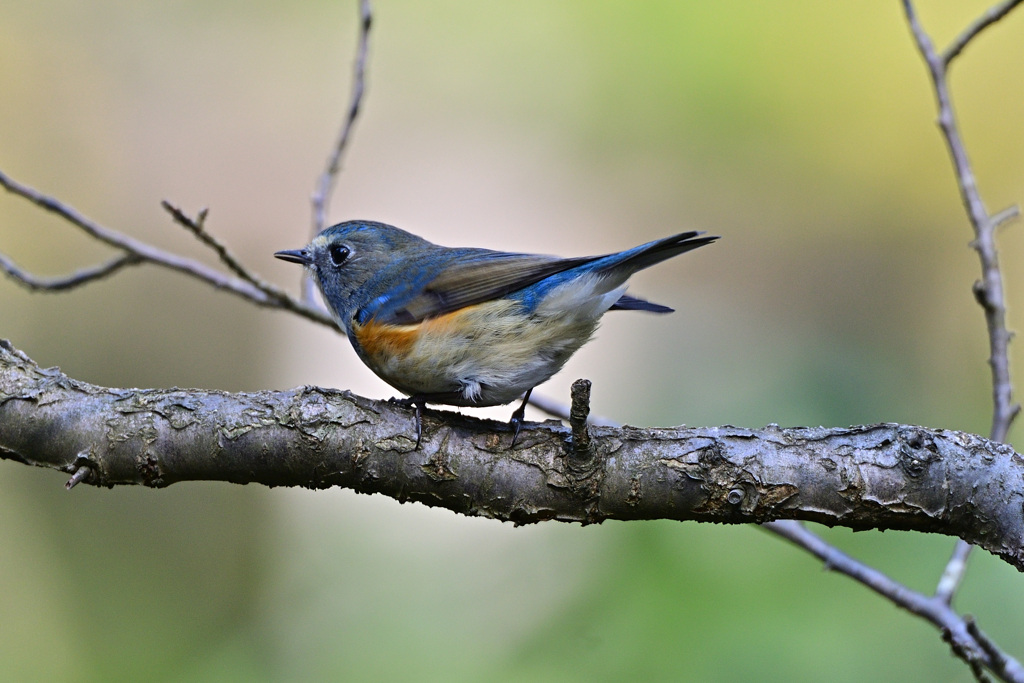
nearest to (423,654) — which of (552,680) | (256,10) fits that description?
(552,680)

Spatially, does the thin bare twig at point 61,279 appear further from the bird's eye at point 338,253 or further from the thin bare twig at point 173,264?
the bird's eye at point 338,253

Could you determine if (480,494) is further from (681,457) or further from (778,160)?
(778,160)

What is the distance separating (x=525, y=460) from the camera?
105 inches

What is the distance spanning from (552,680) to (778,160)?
15.5 feet

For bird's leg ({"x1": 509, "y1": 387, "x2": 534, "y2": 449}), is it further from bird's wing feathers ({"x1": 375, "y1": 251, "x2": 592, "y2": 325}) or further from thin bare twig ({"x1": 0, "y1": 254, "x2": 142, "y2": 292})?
thin bare twig ({"x1": 0, "y1": 254, "x2": 142, "y2": 292})

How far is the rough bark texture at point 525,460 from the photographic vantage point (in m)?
2.46

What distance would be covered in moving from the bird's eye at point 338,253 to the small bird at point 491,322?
47 cm

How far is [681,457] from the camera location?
2.56 m

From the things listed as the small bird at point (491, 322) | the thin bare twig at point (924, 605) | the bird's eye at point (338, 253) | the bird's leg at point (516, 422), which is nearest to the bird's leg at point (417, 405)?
the small bird at point (491, 322)

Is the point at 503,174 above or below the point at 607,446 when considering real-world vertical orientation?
above

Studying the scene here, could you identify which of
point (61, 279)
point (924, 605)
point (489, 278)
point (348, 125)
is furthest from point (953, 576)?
point (61, 279)

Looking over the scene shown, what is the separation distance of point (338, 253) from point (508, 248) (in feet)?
8.41

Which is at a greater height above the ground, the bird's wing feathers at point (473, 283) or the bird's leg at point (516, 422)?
the bird's wing feathers at point (473, 283)

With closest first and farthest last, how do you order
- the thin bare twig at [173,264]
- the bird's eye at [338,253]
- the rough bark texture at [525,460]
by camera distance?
the rough bark texture at [525,460], the thin bare twig at [173,264], the bird's eye at [338,253]
